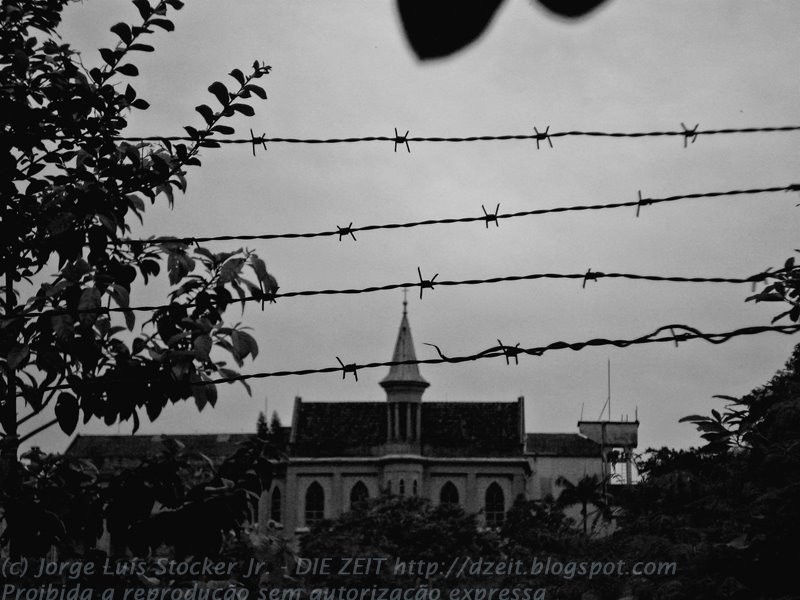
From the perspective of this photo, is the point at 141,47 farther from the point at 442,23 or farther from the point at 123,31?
the point at 442,23

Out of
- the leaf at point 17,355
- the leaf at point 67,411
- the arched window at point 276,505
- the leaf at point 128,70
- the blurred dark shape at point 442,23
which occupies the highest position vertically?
the arched window at point 276,505

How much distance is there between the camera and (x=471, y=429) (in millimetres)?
57438

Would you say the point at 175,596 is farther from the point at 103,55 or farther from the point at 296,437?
the point at 296,437

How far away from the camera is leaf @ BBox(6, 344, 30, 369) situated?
318 cm

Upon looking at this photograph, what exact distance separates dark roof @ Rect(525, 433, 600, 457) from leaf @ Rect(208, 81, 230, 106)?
189 ft

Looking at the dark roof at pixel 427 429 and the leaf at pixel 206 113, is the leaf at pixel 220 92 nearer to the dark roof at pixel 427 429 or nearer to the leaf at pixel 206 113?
the leaf at pixel 206 113

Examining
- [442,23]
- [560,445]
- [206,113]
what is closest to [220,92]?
[206,113]

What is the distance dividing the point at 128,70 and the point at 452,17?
143 inches

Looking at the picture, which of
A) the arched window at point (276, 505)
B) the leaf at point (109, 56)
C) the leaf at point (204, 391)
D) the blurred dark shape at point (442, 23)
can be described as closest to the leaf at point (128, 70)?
the leaf at point (109, 56)

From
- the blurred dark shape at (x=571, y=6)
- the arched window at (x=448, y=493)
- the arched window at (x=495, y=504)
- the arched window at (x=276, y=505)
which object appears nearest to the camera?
the blurred dark shape at (x=571, y=6)

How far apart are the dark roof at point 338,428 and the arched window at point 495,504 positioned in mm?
6916

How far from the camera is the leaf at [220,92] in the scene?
375cm

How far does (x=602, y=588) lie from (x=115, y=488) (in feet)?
12.2

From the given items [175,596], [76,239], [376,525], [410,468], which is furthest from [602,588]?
[410,468]
